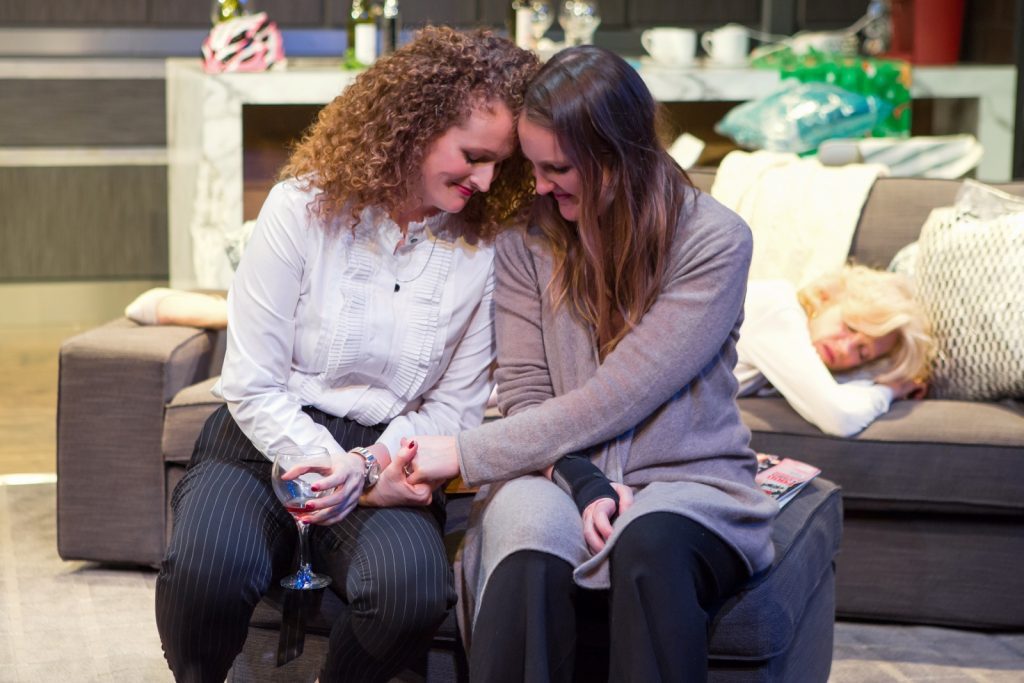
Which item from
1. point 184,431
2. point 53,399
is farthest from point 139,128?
point 184,431

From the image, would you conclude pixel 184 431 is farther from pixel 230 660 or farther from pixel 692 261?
pixel 692 261

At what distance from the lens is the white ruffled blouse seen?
212 cm

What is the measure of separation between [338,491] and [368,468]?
0.26 feet

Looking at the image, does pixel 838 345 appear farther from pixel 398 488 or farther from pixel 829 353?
pixel 398 488

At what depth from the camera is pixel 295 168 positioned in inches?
86.7

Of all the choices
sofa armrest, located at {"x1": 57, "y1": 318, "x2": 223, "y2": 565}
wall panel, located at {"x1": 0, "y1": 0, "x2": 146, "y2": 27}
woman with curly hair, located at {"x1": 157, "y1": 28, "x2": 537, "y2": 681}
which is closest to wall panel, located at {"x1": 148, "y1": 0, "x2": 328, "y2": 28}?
wall panel, located at {"x1": 0, "y1": 0, "x2": 146, "y2": 27}

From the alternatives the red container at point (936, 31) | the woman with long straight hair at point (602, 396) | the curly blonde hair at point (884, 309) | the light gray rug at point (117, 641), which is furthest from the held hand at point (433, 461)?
the red container at point (936, 31)

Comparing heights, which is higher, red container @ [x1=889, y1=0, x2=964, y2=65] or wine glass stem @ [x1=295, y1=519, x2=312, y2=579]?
red container @ [x1=889, y1=0, x2=964, y2=65]

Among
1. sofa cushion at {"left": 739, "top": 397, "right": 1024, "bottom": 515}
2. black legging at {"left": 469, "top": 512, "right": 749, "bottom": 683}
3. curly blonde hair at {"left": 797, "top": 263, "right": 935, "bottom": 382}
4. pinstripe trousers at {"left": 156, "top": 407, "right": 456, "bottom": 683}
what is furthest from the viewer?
curly blonde hair at {"left": 797, "top": 263, "right": 935, "bottom": 382}

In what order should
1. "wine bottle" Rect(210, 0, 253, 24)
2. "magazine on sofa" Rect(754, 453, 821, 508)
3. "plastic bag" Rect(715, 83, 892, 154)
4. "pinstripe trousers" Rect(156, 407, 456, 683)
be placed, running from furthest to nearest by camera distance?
1. "wine bottle" Rect(210, 0, 253, 24)
2. "plastic bag" Rect(715, 83, 892, 154)
3. "magazine on sofa" Rect(754, 453, 821, 508)
4. "pinstripe trousers" Rect(156, 407, 456, 683)

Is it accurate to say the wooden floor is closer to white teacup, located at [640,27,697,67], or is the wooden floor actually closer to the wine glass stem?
the wine glass stem

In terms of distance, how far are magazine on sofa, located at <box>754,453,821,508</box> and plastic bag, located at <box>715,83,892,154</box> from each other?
1.64 metres

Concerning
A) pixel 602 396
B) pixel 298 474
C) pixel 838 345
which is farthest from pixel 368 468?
pixel 838 345

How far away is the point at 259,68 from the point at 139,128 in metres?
1.55
